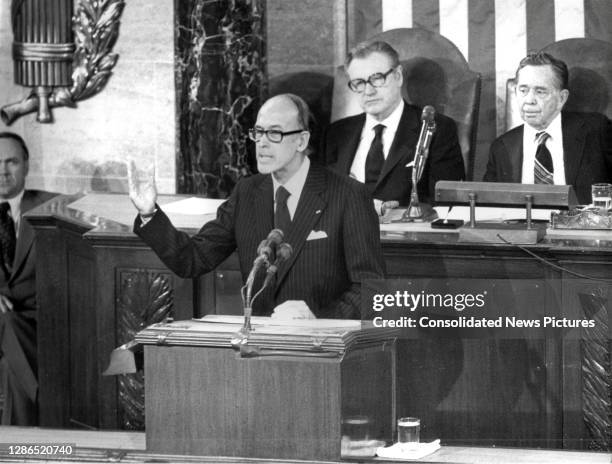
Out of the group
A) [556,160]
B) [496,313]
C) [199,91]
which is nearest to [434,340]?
[496,313]

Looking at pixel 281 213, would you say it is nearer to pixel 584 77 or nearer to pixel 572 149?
pixel 572 149

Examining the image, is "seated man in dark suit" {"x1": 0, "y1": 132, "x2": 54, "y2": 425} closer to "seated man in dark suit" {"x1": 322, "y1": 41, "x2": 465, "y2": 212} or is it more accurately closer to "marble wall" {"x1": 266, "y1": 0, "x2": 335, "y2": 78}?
"marble wall" {"x1": 266, "y1": 0, "x2": 335, "y2": 78}

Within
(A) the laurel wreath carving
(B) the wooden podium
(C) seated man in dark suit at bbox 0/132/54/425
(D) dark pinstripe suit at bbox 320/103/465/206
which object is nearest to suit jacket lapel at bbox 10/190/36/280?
(C) seated man in dark suit at bbox 0/132/54/425

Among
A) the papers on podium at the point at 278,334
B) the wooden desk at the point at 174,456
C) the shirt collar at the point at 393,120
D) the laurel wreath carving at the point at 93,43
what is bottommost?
the wooden desk at the point at 174,456

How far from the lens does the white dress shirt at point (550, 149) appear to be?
6.91 metres

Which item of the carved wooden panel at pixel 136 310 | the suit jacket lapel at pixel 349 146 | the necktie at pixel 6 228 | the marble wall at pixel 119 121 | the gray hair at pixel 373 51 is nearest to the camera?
the carved wooden panel at pixel 136 310

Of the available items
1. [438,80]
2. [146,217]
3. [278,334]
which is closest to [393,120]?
[438,80]

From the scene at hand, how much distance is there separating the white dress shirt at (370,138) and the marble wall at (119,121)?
1543mm

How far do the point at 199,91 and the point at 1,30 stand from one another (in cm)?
140

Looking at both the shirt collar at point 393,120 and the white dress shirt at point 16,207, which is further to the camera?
the white dress shirt at point 16,207

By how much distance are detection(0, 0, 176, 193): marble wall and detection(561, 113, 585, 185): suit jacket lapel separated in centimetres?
249

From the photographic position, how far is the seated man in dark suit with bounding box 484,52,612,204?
270 inches

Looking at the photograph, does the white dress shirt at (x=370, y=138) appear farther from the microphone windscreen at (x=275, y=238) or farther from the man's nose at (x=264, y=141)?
the microphone windscreen at (x=275, y=238)

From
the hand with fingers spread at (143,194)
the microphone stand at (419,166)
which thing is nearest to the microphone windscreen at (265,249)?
the hand with fingers spread at (143,194)
